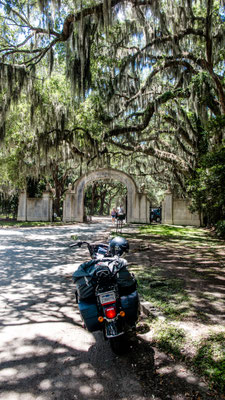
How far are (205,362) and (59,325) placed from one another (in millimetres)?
1953

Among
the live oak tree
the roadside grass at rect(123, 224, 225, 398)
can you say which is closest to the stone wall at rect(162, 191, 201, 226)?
the live oak tree

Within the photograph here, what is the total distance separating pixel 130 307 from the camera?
10.5 feet

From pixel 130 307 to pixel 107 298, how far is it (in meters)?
0.30

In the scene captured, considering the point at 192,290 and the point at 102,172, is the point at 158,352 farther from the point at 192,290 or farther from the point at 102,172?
the point at 102,172

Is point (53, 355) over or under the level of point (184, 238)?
under

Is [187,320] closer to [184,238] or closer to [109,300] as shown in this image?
[109,300]

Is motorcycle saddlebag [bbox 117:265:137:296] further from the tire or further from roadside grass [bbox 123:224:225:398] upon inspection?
roadside grass [bbox 123:224:225:398]

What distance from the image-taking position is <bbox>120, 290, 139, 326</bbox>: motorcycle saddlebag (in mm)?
3186

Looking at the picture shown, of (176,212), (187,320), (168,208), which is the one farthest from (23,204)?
(187,320)

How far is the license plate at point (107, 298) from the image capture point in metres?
3.10

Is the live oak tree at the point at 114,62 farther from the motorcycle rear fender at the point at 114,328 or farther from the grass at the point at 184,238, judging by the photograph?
the motorcycle rear fender at the point at 114,328

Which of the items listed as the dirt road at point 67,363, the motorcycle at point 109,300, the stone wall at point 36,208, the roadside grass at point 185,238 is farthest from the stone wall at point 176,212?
the motorcycle at point 109,300

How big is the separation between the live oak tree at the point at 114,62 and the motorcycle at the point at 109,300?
7.37 metres

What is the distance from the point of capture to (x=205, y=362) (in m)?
2.79
